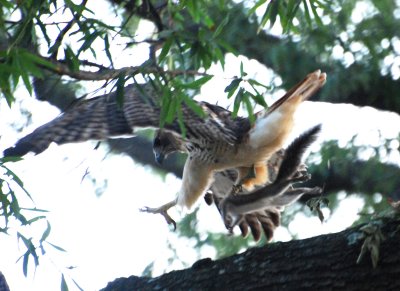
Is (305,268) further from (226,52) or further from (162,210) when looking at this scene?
(226,52)

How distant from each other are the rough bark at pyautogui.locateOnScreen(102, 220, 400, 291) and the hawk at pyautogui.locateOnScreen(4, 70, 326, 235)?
79cm

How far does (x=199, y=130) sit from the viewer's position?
172 inches

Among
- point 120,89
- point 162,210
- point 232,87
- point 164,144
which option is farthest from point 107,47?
point 162,210

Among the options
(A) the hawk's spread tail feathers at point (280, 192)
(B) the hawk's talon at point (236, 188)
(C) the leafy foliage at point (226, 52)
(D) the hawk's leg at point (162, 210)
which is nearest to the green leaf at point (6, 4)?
(C) the leafy foliage at point (226, 52)

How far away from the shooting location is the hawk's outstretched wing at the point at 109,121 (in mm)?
3828

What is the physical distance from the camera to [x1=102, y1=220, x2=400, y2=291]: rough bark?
9.64ft

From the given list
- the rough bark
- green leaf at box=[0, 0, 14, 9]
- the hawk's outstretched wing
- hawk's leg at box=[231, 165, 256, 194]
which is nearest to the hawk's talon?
hawk's leg at box=[231, 165, 256, 194]

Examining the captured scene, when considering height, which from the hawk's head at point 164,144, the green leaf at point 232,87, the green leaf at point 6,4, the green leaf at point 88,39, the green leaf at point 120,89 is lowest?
the hawk's head at point 164,144

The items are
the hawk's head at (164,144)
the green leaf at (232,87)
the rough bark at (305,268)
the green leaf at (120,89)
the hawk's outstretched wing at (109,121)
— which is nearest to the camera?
the rough bark at (305,268)

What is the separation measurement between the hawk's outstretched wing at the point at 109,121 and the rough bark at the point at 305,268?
2.46 feet

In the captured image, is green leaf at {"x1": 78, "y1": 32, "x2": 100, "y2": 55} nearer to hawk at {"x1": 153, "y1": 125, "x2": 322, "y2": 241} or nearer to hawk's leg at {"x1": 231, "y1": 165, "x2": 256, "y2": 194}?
hawk at {"x1": 153, "y1": 125, "x2": 322, "y2": 241}

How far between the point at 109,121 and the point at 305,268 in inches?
49.2

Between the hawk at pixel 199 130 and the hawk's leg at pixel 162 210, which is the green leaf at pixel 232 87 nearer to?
the hawk at pixel 199 130

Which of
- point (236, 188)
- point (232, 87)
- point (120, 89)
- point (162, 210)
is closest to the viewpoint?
point (120, 89)
